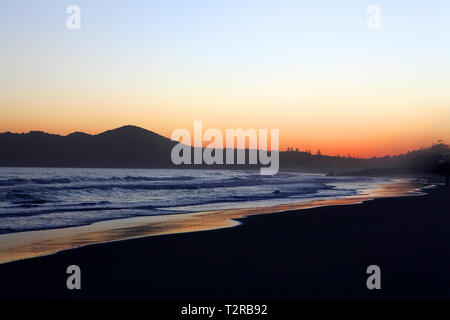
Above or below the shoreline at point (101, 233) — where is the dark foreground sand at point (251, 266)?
above

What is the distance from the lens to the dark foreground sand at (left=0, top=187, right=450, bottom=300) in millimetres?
Answer: 7773

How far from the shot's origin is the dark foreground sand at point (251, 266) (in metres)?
7.77

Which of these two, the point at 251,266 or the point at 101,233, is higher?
the point at 251,266

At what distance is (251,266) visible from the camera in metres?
9.62

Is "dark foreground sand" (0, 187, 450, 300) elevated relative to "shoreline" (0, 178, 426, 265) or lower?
elevated

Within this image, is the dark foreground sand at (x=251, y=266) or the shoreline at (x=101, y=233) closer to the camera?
the dark foreground sand at (x=251, y=266)

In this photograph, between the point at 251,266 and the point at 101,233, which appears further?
the point at 101,233

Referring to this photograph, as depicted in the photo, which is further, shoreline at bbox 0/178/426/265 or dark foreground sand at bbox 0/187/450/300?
shoreline at bbox 0/178/426/265

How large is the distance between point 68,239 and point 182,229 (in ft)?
13.0

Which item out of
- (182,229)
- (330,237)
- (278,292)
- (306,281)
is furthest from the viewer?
(182,229)
